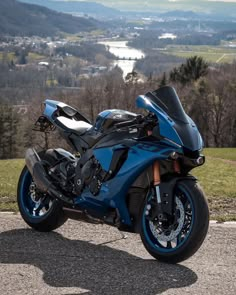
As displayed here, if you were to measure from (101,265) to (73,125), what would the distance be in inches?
63.6

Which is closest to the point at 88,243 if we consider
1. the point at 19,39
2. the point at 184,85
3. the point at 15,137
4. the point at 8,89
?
the point at 15,137

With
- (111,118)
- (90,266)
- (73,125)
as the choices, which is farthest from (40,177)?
(90,266)

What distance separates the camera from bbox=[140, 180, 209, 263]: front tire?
4.59 meters

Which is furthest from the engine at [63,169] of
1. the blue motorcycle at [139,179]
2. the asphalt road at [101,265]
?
the asphalt road at [101,265]

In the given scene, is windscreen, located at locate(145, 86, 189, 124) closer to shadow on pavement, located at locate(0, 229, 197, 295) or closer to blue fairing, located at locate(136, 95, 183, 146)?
blue fairing, located at locate(136, 95, 183, 146)

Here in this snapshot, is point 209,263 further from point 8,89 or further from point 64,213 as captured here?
point 8,89

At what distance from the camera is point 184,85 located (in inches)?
2527

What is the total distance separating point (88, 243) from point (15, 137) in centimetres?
5311

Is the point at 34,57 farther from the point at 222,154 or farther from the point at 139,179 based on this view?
the point at 139,179

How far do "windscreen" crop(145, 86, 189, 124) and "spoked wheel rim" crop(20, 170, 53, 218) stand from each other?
162 centimetres

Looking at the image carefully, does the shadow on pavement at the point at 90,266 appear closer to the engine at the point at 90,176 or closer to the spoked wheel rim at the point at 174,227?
the spoked wheel rim at the point at 174,227

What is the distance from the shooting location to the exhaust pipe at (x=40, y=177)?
5.62m

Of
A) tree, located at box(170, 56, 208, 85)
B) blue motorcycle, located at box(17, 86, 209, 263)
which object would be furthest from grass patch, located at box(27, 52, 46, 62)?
blue motorcycle, located at box(17, 86, 209, 263)

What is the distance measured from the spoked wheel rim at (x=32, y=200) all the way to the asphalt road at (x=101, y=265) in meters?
0.20
